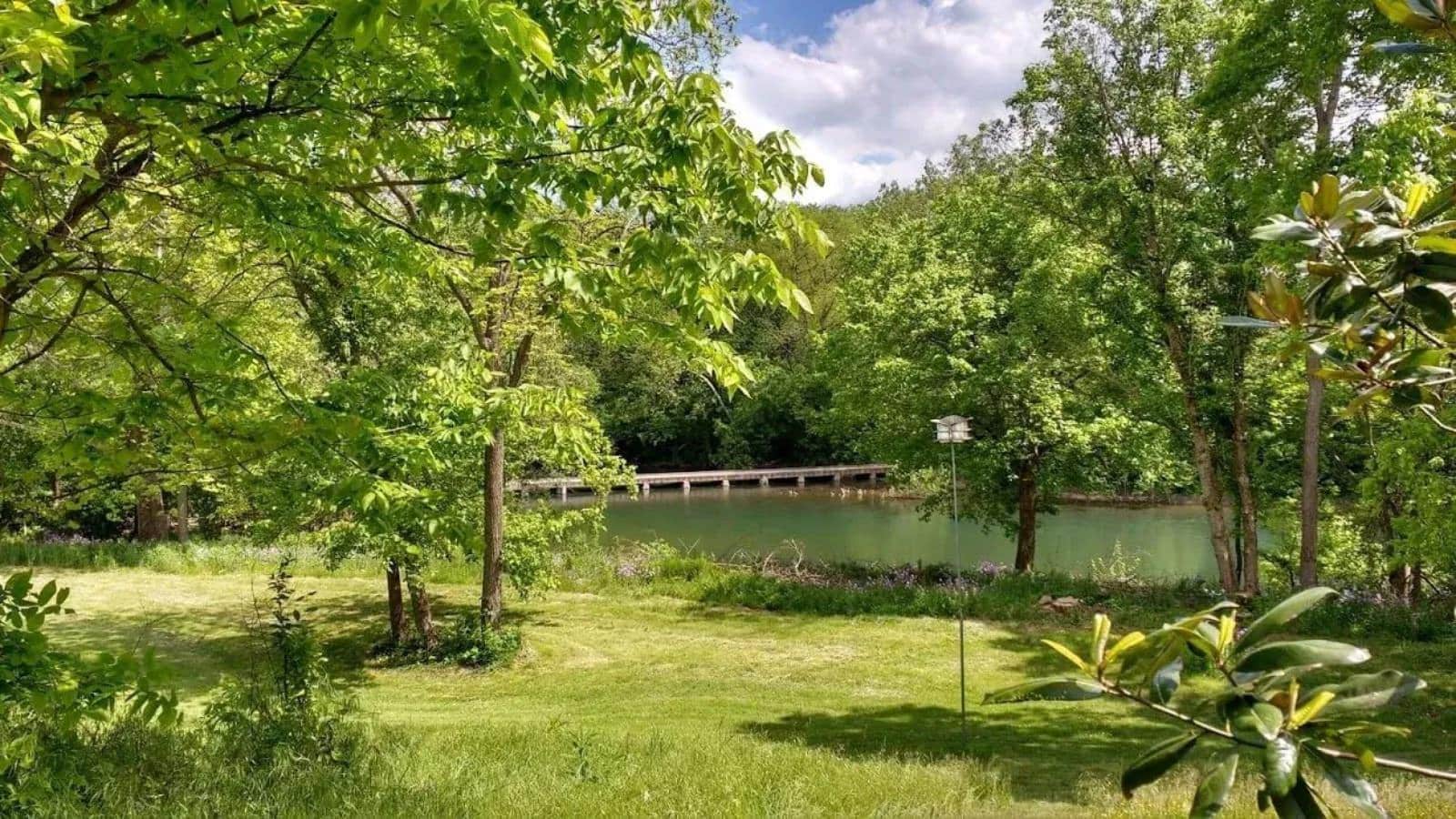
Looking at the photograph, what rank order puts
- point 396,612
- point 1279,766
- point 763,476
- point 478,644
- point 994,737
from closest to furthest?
point 1279,766 < point 994,737 < point 478,644 < point 396,612 < point 763,476

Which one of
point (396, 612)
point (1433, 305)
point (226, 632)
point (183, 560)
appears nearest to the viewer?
point (1433, 305)

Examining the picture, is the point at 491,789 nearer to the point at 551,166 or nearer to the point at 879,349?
the point at 551,166

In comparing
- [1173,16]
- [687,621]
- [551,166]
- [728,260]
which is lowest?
[687,621]

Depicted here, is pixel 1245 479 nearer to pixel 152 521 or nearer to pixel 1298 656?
pixel 1298 656

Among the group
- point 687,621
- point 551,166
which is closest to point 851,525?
point 687,621

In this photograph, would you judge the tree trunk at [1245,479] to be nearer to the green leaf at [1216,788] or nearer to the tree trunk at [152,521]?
the green leaf at [1216,788]

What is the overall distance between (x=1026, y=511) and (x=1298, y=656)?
14606 millimetres

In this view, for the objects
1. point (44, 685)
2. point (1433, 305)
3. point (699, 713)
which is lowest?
point (699, 713)

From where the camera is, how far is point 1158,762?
0.99 m

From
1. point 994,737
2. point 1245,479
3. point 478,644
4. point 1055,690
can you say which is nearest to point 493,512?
point 478,644

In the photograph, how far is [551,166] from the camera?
9.04 ft

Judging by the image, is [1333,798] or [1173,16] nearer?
[1333,798]

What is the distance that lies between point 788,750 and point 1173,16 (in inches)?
434

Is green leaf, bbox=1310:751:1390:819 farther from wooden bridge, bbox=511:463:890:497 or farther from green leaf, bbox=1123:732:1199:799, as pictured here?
wooden bridge, bbox=511:463:890:497
